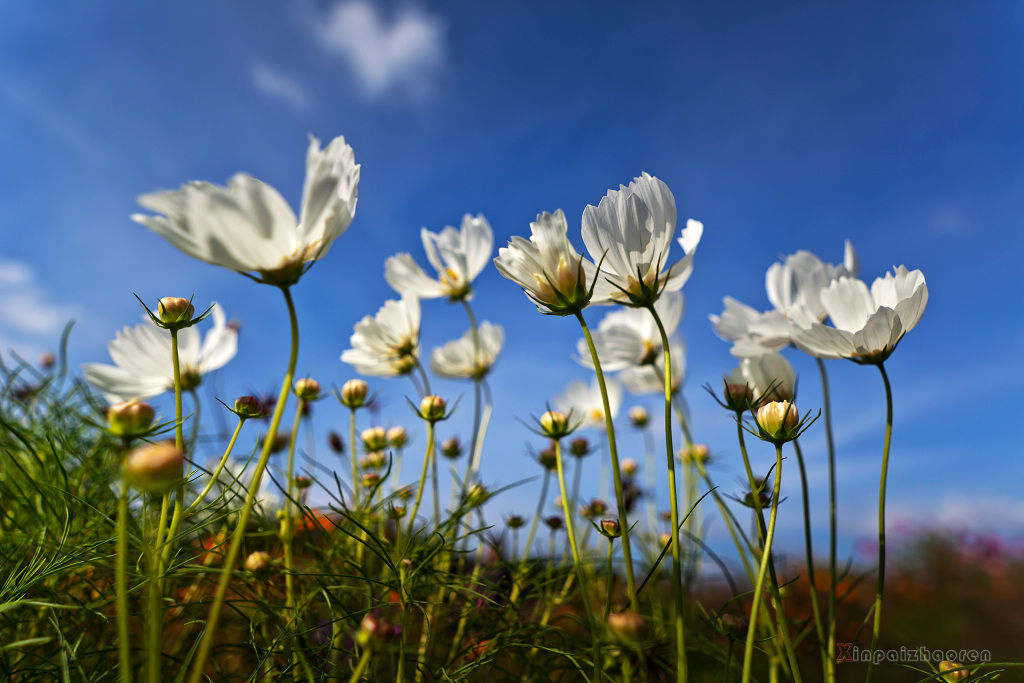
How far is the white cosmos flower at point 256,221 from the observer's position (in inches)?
15.0

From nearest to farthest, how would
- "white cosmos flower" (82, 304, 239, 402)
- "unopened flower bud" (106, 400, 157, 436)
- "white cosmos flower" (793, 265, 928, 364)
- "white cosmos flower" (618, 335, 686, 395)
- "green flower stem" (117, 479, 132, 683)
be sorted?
1. "green flower stem" (117, 479, 132, 683)
2. "unopened flower bud" (106, 400, 157, 436)
3. "white cosmos flower" (793, 265, 928, 364)
4. "white cosmos flower" (82, 304, 239, 402)
5. "white cosmos flower" (618, 335, 686, 395)

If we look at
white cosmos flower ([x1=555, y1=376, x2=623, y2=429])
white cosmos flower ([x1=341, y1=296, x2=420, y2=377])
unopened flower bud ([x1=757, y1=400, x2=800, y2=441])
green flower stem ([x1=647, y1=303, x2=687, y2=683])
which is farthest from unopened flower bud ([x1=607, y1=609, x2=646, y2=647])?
white cosmos flower ([x1=555, y1=376, x2=623, y2=429])

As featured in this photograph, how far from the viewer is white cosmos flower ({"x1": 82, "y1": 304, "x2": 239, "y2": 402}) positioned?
876mm

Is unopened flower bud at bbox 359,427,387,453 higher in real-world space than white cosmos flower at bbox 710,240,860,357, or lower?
lower

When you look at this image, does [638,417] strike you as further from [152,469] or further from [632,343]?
[152,469]

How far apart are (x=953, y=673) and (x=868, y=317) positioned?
39 cm

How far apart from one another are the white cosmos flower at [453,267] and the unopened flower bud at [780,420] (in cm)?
76

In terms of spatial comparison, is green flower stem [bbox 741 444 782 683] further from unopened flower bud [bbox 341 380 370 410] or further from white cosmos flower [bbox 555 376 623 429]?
white cosmos flower [bbox 555 376 623 429]

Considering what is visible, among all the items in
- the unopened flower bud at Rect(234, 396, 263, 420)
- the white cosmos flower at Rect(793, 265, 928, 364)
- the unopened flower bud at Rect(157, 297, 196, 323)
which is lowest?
the unopened flower bud at Rect(234, 396, 263, 420)

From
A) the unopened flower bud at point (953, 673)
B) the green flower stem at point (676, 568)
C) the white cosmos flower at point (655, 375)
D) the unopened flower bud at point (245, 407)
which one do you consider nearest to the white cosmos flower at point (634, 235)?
the green flower stem at point (676, 568)

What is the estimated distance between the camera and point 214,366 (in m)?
0.89

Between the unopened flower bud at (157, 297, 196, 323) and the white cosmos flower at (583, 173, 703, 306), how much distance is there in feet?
1.35

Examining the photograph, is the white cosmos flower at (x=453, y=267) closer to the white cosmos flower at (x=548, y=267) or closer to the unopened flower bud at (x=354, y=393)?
the unopened flower bud at (x=354, y=393)

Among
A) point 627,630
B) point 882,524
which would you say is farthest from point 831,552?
point 627,630
